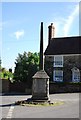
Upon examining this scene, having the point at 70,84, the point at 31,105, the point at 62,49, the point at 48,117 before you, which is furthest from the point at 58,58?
the point at 48,117

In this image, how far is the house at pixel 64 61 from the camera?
44938mm

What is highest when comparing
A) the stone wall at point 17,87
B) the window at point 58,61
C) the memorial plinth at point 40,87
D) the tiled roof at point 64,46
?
the tiled roof at point 64,46

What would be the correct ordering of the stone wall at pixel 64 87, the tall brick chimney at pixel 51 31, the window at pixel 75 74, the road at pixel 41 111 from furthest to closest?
the tall brick chimney at pixel 51 31 → the window at pixel 75 74 → the stone wall at pixel 64 87 → the road at pixel 41 111

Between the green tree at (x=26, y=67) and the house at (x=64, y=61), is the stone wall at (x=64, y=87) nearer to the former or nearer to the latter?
the house at (x=64, y=61)

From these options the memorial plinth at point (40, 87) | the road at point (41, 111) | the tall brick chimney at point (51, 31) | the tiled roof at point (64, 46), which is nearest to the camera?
the road at point (41, 111)

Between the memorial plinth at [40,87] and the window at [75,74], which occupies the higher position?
the window at [75,74]

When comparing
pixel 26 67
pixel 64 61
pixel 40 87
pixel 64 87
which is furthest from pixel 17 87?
pixel 40 87

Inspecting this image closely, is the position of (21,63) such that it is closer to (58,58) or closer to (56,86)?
(58,58)

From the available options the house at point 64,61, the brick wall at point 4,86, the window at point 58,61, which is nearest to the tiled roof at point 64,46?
the house at point 64,61

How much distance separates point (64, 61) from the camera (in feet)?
150

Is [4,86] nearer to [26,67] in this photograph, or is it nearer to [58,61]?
[26,67]

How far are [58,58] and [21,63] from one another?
24.5ft

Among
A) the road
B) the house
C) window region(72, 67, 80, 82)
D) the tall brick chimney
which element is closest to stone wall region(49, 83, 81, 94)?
the house

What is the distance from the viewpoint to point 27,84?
45.2 metres
